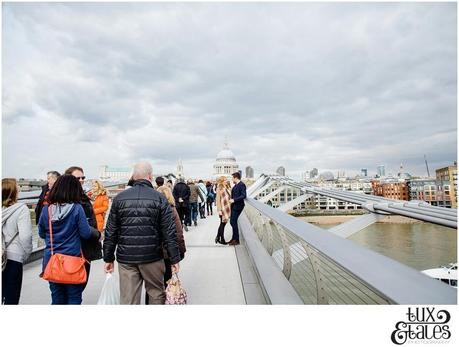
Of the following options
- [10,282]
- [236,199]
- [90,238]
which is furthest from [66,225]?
[236,199]

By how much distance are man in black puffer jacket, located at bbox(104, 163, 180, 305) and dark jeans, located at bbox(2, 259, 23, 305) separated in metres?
0.75

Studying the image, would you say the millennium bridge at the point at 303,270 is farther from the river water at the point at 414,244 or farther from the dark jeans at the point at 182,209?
the river water at the point at 414,244

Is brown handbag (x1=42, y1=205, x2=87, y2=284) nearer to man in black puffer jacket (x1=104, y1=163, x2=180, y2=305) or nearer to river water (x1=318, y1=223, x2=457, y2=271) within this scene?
man in black puffer jacket (x1=104, y1=163, x2=180, y2=305)

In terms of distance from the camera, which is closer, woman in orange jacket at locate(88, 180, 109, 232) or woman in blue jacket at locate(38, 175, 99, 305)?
woman in blue jacket at locate(38, 175, 99, 305)

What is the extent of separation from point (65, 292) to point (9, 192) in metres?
0.87

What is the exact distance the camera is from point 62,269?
8.00 ft

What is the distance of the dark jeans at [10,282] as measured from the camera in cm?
257

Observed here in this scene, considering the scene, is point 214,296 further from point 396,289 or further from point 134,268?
point 396,289

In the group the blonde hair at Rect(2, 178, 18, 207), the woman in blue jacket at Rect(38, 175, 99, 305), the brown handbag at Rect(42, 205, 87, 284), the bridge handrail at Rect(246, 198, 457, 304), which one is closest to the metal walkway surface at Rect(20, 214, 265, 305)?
the woman in blue jacket at Rect(38, 175, 99, 305)

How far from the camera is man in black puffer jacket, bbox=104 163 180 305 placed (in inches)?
94.2

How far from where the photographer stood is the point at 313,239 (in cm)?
183
